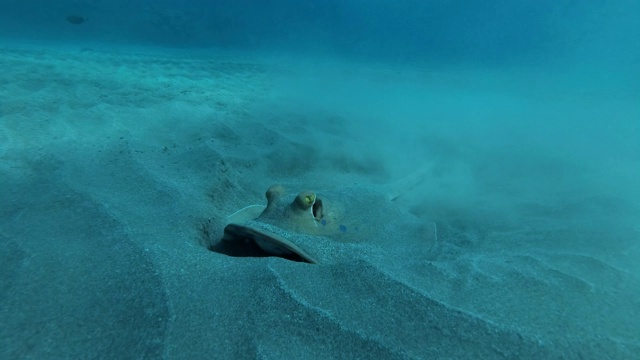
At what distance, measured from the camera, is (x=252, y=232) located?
2.06 meters

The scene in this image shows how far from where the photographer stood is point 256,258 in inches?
79.7

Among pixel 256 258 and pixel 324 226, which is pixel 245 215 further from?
pixel 256 258

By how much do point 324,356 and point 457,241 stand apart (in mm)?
2049

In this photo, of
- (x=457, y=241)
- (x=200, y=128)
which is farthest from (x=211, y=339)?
(x=200, y=128)

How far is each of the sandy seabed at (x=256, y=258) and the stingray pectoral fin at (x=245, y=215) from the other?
129 millimetres

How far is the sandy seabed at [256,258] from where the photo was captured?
1.48 metres

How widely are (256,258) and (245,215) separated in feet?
3.15

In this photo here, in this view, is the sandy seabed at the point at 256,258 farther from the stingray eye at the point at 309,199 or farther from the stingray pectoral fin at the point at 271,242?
the stingray eye at the point at 309,199

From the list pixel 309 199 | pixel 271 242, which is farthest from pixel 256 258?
pixel 309 199

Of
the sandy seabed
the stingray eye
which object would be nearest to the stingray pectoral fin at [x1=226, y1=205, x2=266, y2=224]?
the sandy seabed

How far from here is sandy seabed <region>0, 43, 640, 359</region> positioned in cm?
148

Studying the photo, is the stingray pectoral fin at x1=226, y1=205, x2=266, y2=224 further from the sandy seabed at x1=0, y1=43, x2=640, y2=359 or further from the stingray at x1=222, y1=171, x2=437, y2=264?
the sandy seabed at x1=0, y1=43, x2=640, y2=359

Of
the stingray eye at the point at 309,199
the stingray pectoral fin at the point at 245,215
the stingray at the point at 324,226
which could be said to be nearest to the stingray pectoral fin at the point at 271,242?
the stingray at the point at 324,226

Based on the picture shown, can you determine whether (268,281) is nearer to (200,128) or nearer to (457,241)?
(457,241)
